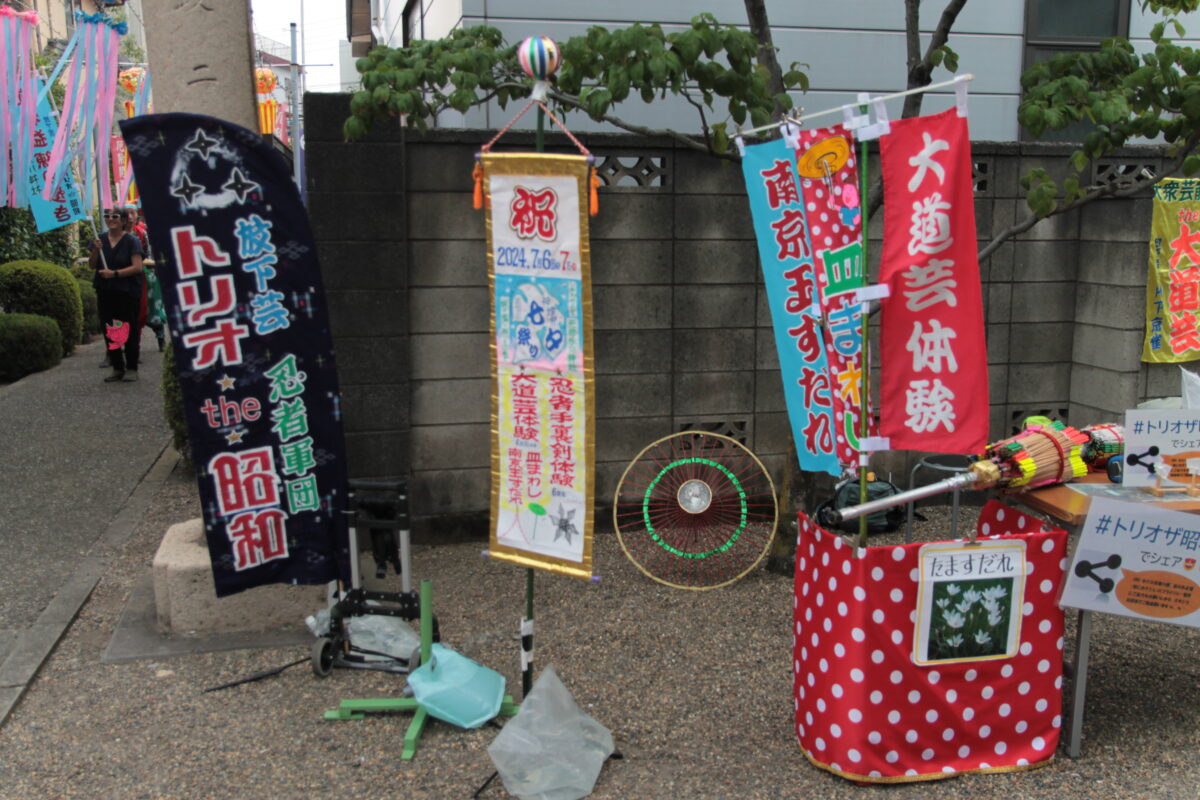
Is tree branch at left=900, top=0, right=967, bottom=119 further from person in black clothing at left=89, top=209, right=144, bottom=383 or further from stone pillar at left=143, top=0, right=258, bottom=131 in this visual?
person in black clothing at left=89, top=209, right=144, bottom=383

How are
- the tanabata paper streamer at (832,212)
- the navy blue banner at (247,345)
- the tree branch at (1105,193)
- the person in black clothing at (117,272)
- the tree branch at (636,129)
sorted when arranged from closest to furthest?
the tanabata paper streamer at (832,212), the navy blue banner at (247,345), the tree branch at (1105,193), the tree branch at (636,129), the person in black clothing at (117,272)

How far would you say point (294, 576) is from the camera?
16.2 ft

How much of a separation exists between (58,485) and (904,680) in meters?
6.96

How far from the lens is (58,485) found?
820 cm

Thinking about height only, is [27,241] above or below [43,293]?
above

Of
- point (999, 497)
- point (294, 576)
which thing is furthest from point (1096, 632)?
point (294, 576)

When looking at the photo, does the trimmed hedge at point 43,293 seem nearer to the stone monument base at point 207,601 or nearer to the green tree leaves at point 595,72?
the stone monument base at point 207,601

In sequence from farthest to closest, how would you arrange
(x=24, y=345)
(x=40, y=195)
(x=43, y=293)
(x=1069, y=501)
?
(x=43, y=293) → (x=24, y=345) → (x=40, y=195) → (x=1069, y=501)

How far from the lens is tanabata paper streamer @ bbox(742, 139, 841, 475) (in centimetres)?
509

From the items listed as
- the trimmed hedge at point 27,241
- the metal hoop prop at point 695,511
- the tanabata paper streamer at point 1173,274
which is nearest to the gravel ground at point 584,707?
the metal hoop prop at point 695,511

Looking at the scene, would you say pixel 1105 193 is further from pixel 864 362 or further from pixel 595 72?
pixel 595 72

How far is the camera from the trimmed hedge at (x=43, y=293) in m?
14.2

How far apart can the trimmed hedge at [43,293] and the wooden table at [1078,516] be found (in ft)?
45.7

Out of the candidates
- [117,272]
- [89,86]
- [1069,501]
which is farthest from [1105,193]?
[89,86]
